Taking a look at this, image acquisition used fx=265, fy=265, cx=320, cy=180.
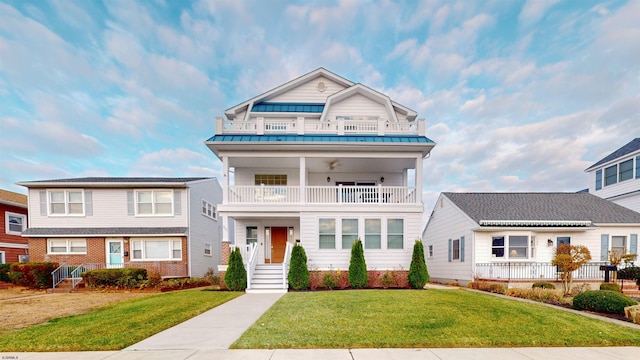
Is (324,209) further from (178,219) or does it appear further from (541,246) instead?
(541,246)

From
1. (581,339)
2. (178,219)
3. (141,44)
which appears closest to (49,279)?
(178,219)

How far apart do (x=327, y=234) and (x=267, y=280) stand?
3.26 metres

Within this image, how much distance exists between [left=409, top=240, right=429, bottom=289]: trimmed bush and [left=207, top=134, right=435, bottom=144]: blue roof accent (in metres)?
4.68

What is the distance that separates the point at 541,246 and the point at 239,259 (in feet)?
49.1

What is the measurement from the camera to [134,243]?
1538 cm

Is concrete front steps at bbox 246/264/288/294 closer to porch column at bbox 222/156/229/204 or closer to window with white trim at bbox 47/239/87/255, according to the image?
porch column at bbox 222/156/229/204

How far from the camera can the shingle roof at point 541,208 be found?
14.0m

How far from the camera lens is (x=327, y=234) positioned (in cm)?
1212

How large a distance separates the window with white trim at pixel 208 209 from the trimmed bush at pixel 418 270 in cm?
1353

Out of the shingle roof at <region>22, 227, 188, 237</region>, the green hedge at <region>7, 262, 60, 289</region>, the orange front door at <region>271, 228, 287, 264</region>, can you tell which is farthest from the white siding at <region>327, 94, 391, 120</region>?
the green hedge at <region>7, 262, 60, 289</region>

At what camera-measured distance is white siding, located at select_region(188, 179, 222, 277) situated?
16.1 meters

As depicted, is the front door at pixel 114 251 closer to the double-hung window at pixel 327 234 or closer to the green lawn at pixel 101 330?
the green lawn at pixel 101 330

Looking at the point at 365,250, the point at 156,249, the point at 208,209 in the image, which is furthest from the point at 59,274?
the point at 365,250

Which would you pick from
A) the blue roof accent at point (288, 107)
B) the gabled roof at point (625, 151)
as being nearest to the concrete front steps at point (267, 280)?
the blue roof accent at point (288, 107)
